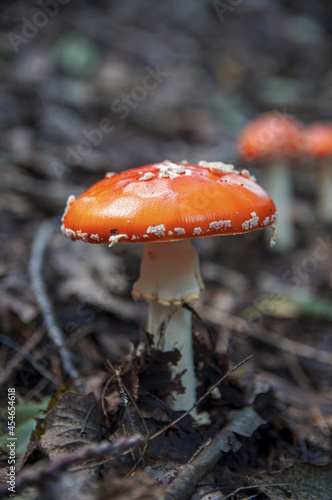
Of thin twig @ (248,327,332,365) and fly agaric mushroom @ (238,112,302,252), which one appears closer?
thin twig @ (248,327,332,365)

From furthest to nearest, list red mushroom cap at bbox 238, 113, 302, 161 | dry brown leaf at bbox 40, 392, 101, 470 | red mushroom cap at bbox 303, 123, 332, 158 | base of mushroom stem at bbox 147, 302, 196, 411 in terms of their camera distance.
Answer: red mushroom cap at bbox 303, 123, 332, 158 → red mushroom cap at bbox 238, 113, 302, 161 → base of mushroom stem at bbox 147, 302, 196, 411 → dry brown leaf at bbox 40, 392, 101, 470

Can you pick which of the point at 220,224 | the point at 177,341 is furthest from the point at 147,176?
the point at 177,341

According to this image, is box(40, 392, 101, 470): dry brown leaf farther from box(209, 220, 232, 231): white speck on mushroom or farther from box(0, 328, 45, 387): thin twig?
box(209, 220, 232, 231): white speck on mushroom

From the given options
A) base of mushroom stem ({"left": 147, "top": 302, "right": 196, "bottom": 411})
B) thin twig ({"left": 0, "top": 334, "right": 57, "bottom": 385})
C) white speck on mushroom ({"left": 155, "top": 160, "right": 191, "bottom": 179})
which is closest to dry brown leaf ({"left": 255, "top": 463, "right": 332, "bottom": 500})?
base of mushroom stem ({"left": 147, "top": 302, "right": 196, "bottom": 411})

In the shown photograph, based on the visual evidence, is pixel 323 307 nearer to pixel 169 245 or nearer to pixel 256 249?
pixel 256 249

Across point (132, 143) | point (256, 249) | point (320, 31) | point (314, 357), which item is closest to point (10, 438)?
point (314, 357)

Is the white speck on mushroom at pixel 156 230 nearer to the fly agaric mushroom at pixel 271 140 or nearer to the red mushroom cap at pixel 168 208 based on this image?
the red mushroom cap at pixel 168 208

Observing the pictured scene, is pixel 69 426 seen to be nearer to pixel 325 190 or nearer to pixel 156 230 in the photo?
pixel 156 230

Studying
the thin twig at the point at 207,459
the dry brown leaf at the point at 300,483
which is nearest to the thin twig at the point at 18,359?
the thin twig at the point at 207,459
